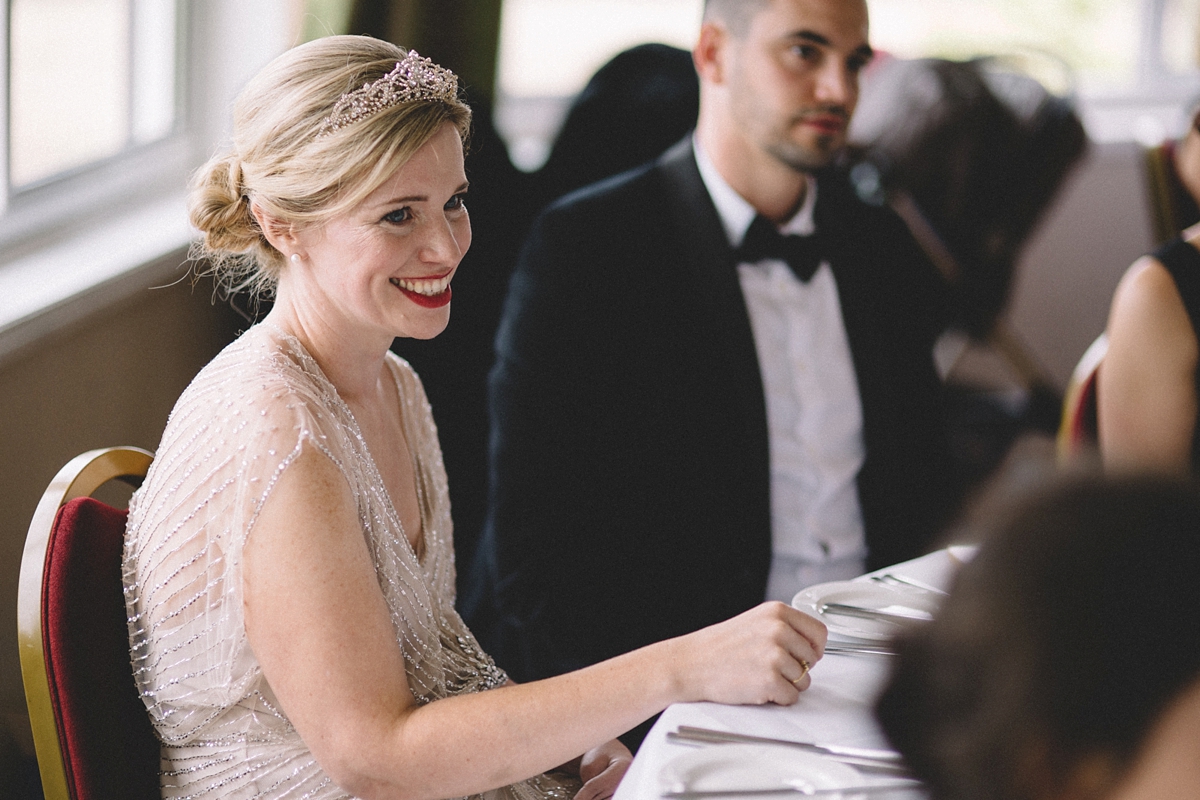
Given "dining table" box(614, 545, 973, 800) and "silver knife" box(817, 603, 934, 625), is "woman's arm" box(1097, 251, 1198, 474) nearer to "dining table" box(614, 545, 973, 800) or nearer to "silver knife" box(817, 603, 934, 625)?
"silver knife" box(817, 603, 934, 625)

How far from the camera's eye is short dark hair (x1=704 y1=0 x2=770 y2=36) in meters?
2.16

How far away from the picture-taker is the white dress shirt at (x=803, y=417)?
2.06 m

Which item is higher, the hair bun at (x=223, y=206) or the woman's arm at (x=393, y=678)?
the hair bun at (x=223, y=206)

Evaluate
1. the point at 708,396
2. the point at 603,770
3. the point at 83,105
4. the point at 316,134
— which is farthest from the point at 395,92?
the point at 83,105

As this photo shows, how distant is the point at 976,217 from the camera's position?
3.70 meters

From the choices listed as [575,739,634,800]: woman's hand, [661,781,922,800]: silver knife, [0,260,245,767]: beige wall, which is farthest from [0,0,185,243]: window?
[661,781,922,800]: silver knife

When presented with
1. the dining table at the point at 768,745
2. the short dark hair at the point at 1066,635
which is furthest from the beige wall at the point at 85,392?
the short dark hair at the point at 1066,635

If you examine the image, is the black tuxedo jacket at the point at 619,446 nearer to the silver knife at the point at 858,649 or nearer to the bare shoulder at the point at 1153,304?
the bare shoulder at the point at 1153,304

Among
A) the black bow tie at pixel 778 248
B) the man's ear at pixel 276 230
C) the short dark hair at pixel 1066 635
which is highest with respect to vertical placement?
the short dark hair at pixel 1066 635

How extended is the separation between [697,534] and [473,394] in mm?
915

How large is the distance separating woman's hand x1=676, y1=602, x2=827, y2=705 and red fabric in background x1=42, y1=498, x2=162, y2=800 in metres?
0.55

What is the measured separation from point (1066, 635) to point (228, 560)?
2.67 feet

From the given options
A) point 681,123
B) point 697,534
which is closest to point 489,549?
point 697,534

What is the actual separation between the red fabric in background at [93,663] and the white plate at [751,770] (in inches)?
21.3
